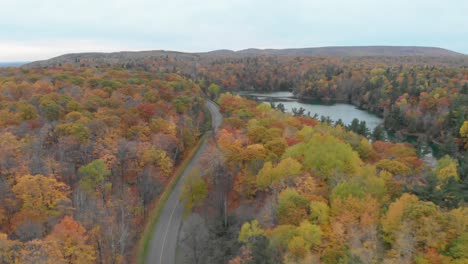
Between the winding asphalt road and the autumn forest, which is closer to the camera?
the autumn forest

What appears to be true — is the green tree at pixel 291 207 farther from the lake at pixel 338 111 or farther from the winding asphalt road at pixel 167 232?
the lake at pixel 338 111

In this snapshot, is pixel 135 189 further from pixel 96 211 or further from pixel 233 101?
pixel 233 101

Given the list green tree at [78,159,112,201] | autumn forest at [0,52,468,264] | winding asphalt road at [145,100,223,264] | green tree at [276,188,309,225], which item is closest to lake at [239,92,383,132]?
autumn forest at [0,52,468,264]

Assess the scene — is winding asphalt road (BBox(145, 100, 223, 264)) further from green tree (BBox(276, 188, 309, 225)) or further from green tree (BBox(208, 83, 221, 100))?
green tree (BBox(208, 83, 221, 100))

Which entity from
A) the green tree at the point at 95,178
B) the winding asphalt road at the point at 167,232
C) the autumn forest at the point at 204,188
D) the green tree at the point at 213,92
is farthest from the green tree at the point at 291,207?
the green tree at the point at 213,92

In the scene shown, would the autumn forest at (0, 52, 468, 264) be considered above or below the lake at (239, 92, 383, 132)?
above

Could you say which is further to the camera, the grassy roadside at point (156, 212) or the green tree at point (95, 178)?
the green tree at point (95, 178)
